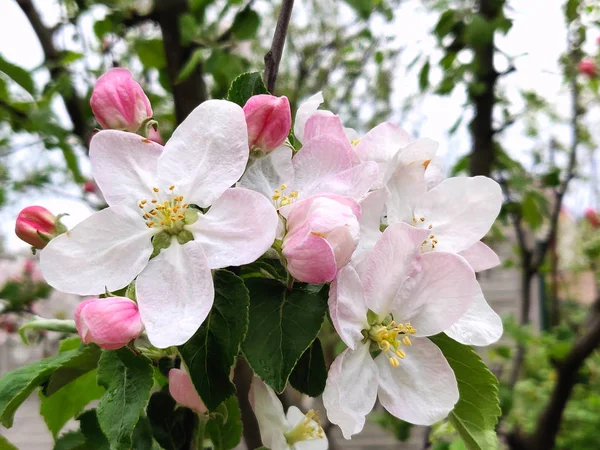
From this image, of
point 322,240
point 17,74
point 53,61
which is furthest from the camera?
point 53,61

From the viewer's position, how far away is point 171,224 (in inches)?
17.3

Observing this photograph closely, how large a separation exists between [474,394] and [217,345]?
240mm

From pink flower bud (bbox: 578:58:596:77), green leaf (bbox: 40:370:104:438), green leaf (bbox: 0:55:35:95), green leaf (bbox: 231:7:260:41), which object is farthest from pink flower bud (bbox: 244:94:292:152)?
pink flower bud (bbox: 578:58:596:77)

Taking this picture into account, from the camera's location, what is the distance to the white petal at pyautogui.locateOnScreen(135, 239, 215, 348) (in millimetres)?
373

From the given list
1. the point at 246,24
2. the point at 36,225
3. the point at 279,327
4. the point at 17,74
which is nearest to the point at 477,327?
the point at 279,327

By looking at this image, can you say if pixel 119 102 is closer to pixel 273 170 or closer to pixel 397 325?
pixel 273 170

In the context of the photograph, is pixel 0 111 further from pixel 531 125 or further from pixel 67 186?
pixel 531 125

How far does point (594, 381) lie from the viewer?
9.52ft

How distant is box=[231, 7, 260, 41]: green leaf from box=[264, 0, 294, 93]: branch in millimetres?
755

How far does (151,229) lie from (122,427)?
0.15 m

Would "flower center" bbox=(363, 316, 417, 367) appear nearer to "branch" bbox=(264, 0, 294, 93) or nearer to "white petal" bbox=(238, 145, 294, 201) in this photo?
"white petal" bbox=(238, 145, 294, 201)

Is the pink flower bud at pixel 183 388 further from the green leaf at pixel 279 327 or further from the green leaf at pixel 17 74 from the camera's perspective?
the green leaf at pixel 17 74

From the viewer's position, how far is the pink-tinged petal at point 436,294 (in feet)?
1.38

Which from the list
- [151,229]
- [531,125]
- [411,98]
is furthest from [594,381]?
[151,229]
